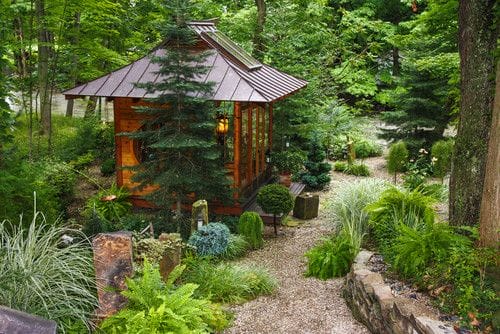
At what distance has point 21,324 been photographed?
3.28 metres

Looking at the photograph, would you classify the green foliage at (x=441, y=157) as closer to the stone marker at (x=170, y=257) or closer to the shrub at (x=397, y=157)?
the shrub at (x=397, y=157)

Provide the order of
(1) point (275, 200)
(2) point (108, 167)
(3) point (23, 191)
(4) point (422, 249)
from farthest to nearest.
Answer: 1. (2) point (108, 167)
2. (1) point (275, 200)
3. (3) point (23, 191)
4. (4) point (422, 249)

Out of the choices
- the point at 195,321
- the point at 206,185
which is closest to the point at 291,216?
the point at 206,185

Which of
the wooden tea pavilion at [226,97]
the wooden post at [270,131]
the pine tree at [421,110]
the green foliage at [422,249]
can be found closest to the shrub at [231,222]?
the wooden tea pavilion at [226,97]

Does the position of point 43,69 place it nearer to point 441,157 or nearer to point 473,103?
point 441,157

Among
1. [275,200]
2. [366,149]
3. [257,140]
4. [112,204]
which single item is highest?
[257,140]

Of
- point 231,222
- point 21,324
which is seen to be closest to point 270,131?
point 231,222

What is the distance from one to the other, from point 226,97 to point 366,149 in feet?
30.0

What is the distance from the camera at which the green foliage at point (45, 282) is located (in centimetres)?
446

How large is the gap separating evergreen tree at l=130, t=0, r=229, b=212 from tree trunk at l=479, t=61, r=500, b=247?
14.4ft

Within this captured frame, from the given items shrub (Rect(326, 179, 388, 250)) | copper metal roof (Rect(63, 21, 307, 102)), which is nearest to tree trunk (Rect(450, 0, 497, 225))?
shrub (Rect(326, 179, 388, 250))

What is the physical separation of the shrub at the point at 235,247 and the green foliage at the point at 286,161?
3884 mm

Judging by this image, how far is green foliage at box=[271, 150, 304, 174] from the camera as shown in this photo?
12086mm

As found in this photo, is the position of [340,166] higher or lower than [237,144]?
lower
